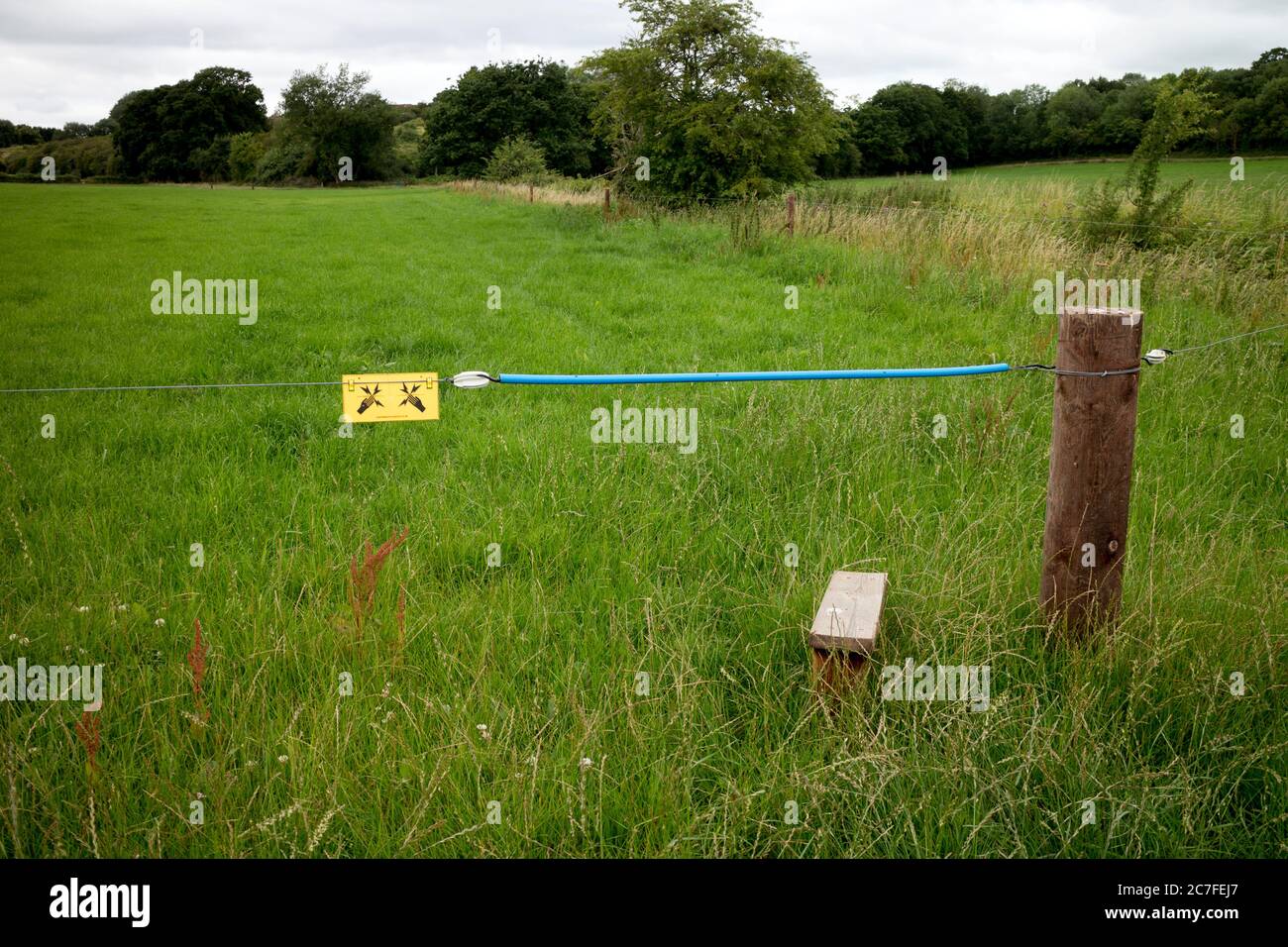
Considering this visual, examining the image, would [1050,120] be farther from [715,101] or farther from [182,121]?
[182,121]

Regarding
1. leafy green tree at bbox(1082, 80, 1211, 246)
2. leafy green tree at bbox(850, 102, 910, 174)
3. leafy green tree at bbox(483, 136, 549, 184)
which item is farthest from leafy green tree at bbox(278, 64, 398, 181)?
leafy green tree at bbox(1082, 80, 1211, 246)

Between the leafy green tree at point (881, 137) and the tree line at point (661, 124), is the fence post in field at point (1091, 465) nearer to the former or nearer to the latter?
the tree line at point (661, 124)

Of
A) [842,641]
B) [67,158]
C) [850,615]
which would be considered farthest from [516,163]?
[842,641]

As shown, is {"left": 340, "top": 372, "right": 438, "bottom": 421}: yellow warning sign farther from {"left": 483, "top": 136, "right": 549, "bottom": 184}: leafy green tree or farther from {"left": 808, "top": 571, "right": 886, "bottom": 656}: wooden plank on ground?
{"left": 483, "top": 136, "right": 549, "bottom": 184}: leafy green tree

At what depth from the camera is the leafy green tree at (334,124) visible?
6750 centimetres

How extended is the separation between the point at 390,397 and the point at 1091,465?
244 cm

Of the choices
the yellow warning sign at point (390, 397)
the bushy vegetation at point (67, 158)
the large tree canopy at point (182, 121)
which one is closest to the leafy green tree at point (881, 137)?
the bushy vegetation at point (67, 158)

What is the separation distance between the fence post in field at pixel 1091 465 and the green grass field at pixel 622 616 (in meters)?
0.15

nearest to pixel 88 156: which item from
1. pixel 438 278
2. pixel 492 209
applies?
pixel 492 209

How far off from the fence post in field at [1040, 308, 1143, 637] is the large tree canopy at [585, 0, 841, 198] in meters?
18.9

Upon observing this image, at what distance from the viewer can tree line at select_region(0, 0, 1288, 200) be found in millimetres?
21562

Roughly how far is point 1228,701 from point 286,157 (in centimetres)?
7320
